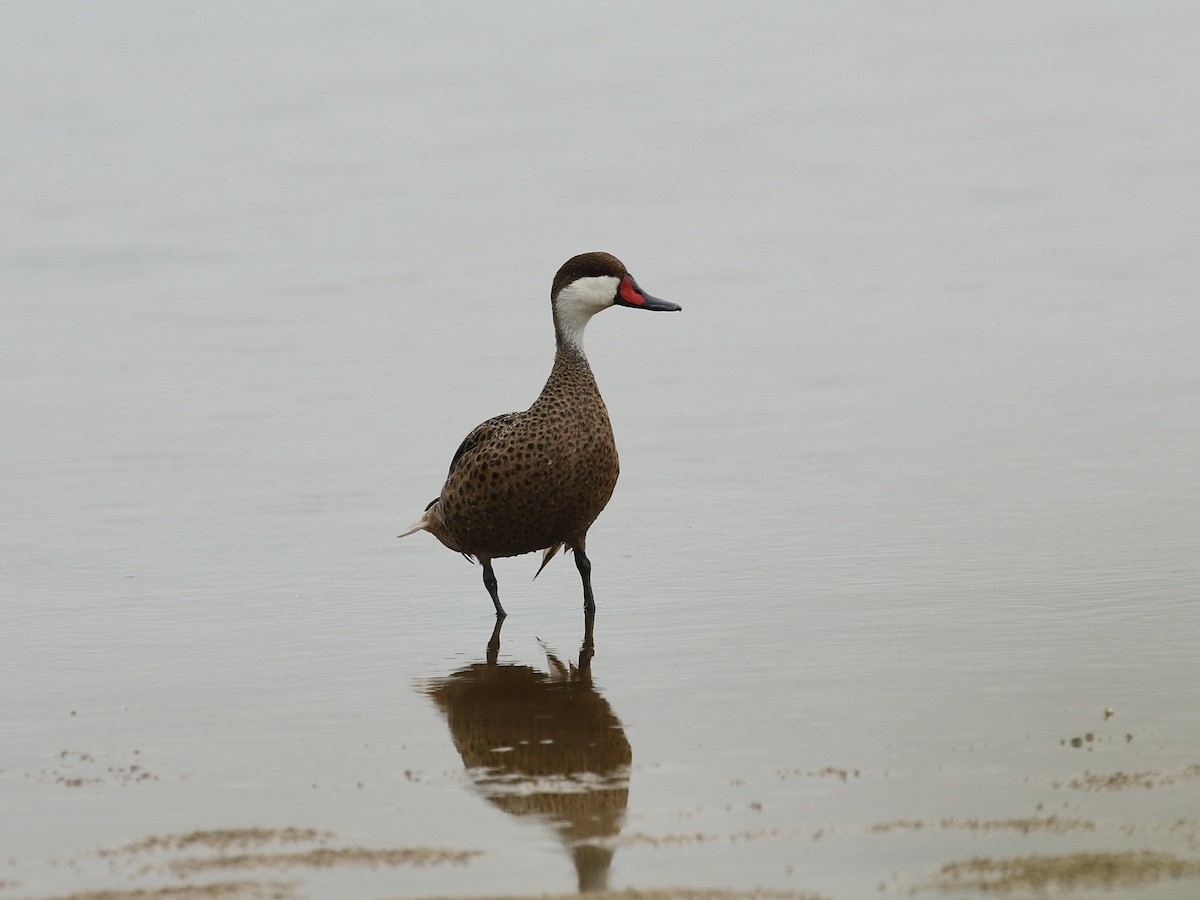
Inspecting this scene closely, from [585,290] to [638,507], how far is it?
1881mm

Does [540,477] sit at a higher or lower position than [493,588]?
higher

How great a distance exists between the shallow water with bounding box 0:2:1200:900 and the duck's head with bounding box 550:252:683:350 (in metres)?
1.17

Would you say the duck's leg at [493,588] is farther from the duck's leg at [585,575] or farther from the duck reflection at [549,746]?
the duck reflection at [549,746]

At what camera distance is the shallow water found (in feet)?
17.3

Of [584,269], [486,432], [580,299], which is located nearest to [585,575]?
[486,432]

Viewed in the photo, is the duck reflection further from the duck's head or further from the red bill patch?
the red bill patch

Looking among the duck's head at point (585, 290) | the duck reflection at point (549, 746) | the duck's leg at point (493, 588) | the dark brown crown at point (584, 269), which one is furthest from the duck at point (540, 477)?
the duck reflection at point (549, 746)

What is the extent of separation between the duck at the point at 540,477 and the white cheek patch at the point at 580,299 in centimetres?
8

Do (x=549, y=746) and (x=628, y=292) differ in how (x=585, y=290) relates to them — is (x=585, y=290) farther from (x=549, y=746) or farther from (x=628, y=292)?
(x=549, y=746)

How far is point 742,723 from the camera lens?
6.21 metres

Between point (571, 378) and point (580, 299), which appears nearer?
point (571, 378)

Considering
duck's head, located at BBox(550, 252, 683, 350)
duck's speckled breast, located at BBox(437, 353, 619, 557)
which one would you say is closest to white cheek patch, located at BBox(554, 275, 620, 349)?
duck's head, located at BBox(550, 252, 683, 350)

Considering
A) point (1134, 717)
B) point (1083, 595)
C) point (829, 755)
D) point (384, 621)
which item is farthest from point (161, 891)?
point (1083, 595)

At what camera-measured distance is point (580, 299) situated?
8.76 metres
